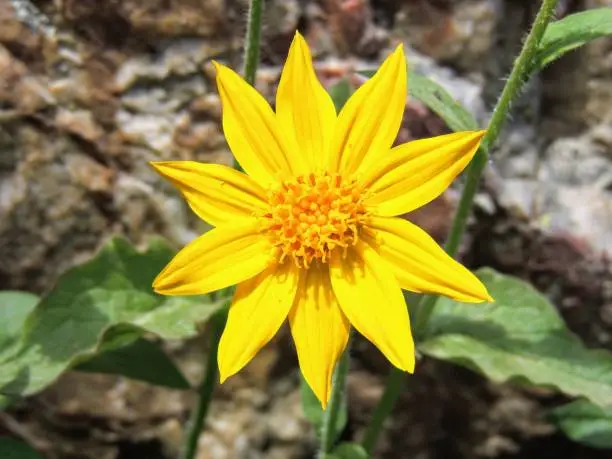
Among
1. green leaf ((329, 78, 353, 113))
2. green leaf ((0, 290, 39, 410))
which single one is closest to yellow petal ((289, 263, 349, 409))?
green leaf ((329, 78, 353, 113))

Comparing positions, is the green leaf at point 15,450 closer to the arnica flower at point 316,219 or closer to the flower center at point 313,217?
the arnica flower at point 316,219

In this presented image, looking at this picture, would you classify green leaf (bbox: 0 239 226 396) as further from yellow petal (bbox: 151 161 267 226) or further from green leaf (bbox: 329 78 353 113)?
green leaf (bbox: 329 78 353 113)

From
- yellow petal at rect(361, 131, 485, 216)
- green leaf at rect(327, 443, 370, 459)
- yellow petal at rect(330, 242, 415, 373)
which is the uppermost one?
yellow petal at rect(361, 131, 485, 216)

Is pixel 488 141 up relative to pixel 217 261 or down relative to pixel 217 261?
up

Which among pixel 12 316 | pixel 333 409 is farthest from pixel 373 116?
pixel 12 316

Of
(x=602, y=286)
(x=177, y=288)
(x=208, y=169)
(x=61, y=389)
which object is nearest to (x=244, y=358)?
(x=177, y=288)

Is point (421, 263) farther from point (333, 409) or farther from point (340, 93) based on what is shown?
point (340, 93)
